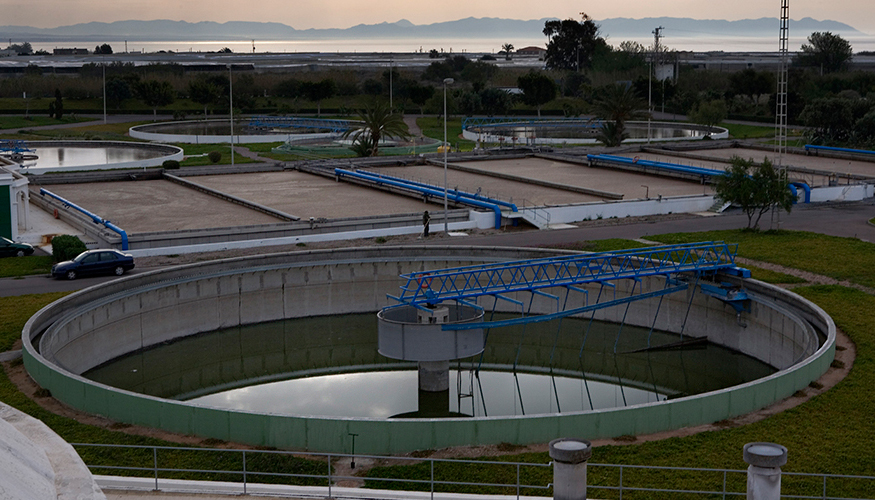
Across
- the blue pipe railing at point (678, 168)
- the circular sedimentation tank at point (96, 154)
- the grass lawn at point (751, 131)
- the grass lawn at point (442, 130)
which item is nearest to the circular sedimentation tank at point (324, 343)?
the blue pipe railing at point (678, 168)

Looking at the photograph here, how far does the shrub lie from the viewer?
1585 inches

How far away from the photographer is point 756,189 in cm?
4709

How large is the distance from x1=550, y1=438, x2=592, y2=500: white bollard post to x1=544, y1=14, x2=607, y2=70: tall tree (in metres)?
159

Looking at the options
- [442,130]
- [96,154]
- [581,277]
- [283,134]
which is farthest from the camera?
[442,130]

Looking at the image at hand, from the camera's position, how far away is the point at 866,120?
8225 cm

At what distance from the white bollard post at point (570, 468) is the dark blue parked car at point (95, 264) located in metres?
27.6

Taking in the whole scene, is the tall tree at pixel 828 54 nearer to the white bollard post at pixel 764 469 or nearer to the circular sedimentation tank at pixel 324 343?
the circular sedimentation tank at pixel 324 343

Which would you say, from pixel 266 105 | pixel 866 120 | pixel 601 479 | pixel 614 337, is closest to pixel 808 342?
pixel 614 337

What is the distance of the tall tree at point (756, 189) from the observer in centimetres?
4662

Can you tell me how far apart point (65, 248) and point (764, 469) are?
3229cm

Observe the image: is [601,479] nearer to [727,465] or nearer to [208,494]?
[727,465]

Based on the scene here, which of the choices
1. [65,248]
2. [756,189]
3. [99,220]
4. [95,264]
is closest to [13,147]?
[99,220]

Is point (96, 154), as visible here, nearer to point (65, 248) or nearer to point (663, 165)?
point (65, 248)

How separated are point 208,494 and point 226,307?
20798mm
